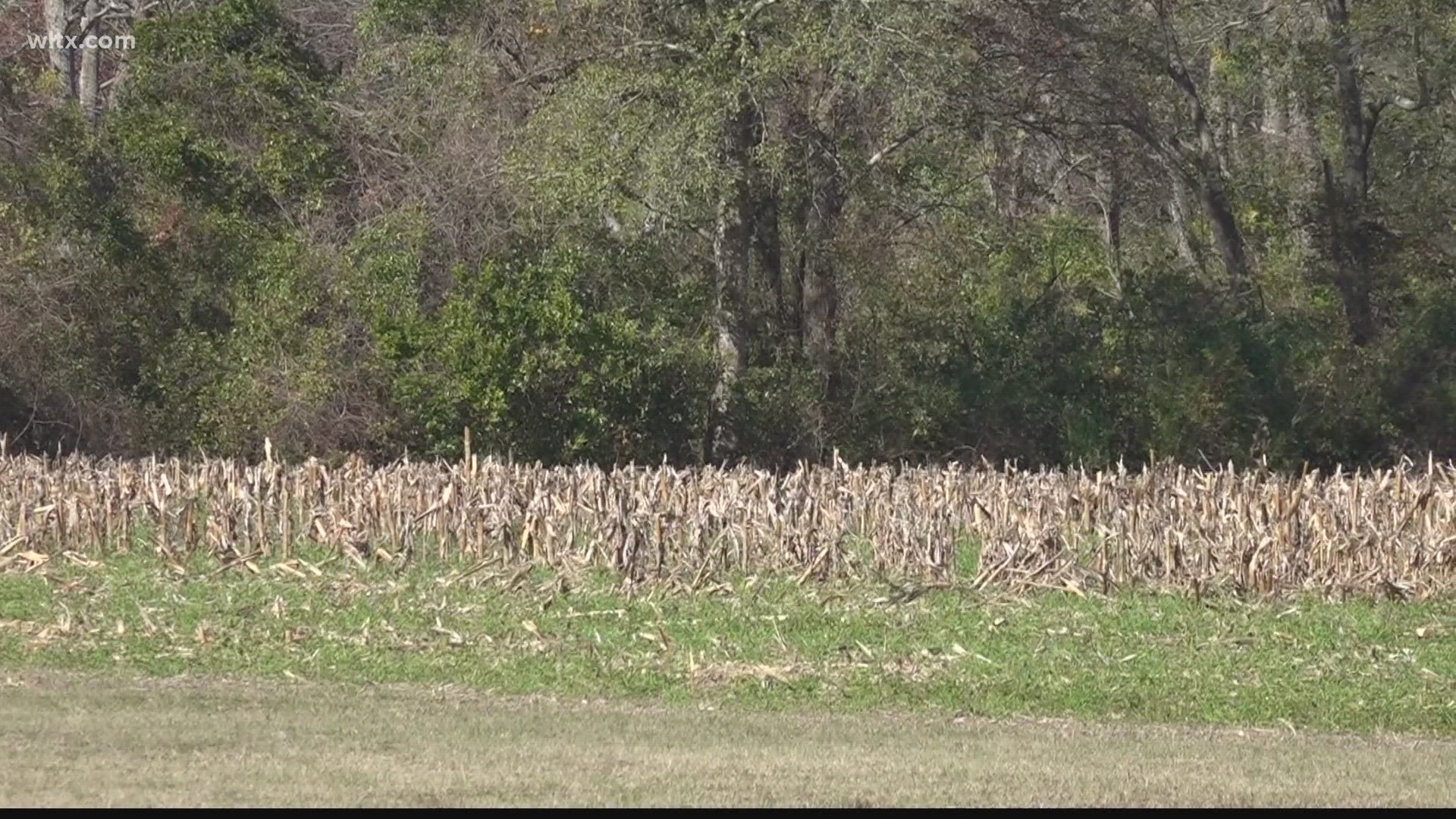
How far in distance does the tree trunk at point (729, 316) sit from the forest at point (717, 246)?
5 cm

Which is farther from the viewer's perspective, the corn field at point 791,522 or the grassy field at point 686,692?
the corn field at point 791,522

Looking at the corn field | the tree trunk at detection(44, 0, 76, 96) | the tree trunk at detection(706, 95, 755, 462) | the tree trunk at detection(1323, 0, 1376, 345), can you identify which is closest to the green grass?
the corn field

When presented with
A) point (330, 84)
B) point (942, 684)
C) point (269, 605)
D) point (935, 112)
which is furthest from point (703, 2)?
point (942, 684)

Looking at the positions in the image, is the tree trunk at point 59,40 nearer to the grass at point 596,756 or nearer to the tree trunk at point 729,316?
the tree trunk at point 729,316

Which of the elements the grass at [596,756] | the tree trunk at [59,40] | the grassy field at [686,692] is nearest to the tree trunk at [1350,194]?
the grassy field at [686,692]

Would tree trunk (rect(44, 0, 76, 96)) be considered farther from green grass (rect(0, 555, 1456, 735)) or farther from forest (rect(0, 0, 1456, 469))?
green grass (rect(0, 555, 1456, 735))

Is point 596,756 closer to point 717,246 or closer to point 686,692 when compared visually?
point 686,692

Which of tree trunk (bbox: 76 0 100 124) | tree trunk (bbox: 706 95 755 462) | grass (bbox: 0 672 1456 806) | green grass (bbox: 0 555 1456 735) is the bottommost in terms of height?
green grass (bbox: 0 555 1456 735)

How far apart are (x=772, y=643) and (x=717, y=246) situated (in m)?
13.7

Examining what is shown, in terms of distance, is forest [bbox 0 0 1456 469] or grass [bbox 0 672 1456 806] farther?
forest [bbox 0 0 1456 469]

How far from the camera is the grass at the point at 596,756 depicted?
26.4 ft

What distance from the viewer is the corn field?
15703 millimetres

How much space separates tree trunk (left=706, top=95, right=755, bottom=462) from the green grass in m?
10.1

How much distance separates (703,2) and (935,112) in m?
3.40
